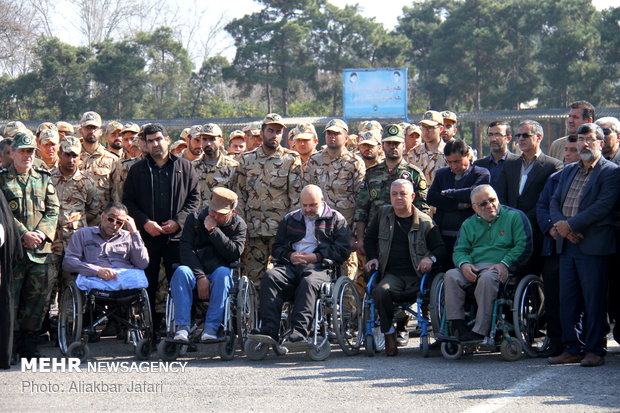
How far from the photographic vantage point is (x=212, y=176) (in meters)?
9.42

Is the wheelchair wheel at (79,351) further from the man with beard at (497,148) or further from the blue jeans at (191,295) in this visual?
the man with beard at (497,148)

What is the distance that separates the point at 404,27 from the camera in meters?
38.7

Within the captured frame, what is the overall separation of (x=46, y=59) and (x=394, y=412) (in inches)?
1183

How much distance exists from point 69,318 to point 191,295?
1120 mm

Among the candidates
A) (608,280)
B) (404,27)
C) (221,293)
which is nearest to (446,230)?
(608,280)

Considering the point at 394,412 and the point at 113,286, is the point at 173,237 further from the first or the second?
the point at 394,412

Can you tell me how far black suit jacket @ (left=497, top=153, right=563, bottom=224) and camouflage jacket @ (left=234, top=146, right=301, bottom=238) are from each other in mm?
2028

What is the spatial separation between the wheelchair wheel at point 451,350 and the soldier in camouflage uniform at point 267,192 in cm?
218

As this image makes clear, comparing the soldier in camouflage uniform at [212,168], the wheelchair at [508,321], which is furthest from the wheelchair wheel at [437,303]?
the soldier in camouflage uniform at [212,168]

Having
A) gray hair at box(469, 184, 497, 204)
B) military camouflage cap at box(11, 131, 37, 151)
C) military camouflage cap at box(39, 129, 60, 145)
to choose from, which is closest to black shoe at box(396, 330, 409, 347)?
gray hair at box(469, 184, 497, 204)

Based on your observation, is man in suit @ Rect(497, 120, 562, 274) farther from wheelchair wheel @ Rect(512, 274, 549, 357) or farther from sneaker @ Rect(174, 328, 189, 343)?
sneaker @ Rect(174, 328, 189, 343)

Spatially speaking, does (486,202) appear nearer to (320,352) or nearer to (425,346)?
(425,346)

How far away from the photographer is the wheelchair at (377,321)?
792 centimetres

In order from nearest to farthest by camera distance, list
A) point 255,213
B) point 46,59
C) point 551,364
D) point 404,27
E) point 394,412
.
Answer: point 394,412
point 551,364
point 255,213
point 46,59
point 404,27
